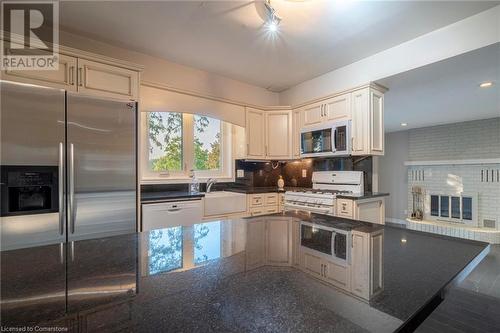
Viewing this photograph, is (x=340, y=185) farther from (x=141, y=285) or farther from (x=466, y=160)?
(x=466, y=160)

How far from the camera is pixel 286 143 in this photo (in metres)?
3.83

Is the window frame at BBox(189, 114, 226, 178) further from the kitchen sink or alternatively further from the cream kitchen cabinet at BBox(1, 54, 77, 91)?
the cream kitchen cabinet at BBox(1, 54, 77, 91)

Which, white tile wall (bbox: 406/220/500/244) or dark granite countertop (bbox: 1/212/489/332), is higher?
dark granite countertop (bbox: 1/212/489/332)

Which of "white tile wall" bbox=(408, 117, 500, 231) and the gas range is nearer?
the gas range

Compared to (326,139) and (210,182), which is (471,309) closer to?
(326,139)

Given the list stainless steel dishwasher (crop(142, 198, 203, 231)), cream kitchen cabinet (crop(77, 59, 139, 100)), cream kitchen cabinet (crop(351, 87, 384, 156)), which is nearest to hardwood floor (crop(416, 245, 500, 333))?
cream kitchen cabinet (crop(351, 87, 384, 156))

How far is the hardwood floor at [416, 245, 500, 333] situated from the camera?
197 centimetres

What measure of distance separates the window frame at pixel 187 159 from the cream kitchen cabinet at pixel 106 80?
77 centimetres

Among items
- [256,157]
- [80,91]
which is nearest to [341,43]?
[256,157]

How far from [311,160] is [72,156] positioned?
10.4ft

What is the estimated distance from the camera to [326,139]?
3.24 m

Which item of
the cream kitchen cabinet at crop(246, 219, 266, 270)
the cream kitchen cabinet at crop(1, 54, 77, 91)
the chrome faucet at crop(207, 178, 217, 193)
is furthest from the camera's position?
the chrome faucet at crop(207, 178, 217, 193)

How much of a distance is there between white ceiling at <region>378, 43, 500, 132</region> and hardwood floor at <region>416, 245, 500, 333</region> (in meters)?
2.20

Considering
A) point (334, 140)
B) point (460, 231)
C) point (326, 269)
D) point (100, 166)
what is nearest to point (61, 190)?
point (100, 166)
